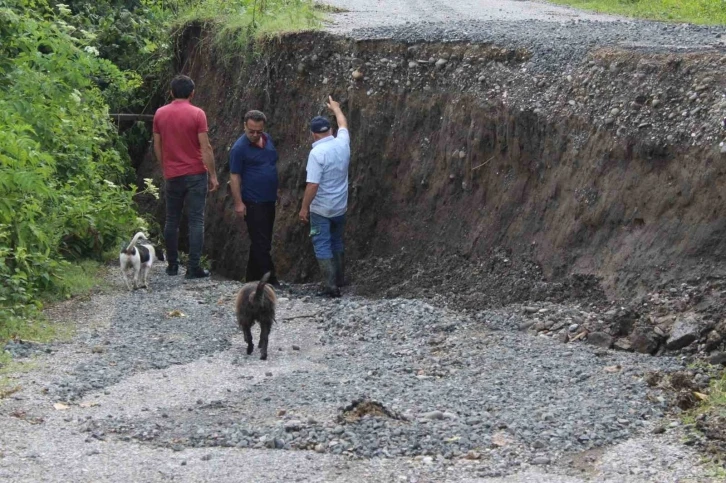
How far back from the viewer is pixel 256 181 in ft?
42.0

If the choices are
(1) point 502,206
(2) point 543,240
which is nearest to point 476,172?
(1) point 502,206

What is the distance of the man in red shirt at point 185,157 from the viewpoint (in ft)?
41.6

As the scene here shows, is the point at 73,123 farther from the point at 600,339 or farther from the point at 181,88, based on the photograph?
the point at 600,339

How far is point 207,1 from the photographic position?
57.6ft

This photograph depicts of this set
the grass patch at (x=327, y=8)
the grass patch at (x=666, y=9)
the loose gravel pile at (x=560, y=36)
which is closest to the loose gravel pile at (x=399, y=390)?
the loose gravel pile at (x=560, y=36)

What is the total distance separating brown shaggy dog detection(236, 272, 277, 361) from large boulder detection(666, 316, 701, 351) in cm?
341

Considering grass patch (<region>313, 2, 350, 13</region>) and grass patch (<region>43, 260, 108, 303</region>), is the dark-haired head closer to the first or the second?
grass patch (<region>43, 260, 108, 303</region>)

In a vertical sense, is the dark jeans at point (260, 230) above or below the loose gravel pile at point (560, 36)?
below

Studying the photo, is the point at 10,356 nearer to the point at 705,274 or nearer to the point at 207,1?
the point at 705,274

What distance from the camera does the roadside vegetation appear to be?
1102cm

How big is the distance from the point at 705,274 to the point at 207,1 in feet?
33.9

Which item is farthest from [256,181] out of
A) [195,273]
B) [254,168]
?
[195,273]

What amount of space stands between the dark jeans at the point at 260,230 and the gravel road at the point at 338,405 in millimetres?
2149

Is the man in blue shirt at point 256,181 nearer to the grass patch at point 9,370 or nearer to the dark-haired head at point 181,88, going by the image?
the dark-haired head at point 181,88
